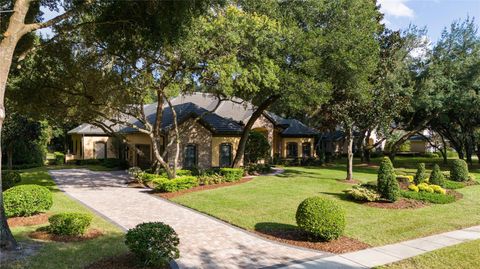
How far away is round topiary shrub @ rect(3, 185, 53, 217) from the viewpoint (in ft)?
40.5

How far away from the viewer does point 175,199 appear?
1820 centimetres

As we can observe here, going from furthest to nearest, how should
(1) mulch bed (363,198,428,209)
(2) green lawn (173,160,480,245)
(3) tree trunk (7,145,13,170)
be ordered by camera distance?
(3) tree trunk (7,145,13,170), (1) mulch bed (363,198,428,209), (2) green lawn (173,160,480,245)

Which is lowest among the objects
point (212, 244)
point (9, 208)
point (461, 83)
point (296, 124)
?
point (212, 244)

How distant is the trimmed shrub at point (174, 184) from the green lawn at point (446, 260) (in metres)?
13.2

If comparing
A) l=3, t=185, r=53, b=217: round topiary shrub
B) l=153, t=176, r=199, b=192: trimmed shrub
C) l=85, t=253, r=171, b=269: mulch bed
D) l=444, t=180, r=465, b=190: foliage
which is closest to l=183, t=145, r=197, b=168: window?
l=153, t=176, r=199, b=192: trimmed shrub

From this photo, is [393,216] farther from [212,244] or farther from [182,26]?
[182,26]

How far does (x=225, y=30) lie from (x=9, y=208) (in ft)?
36.5

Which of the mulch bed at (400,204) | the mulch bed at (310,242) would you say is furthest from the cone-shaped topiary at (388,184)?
the mulch bed at (310,242)

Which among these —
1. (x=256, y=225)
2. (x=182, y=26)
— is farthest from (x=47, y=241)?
(x=182, y=26)

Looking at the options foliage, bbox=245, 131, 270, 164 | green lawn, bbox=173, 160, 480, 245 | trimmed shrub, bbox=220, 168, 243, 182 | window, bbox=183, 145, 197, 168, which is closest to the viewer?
green lawn, bbox=173, 160, 480, 245

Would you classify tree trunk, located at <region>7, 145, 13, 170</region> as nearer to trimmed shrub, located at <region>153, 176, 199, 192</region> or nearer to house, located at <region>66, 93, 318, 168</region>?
house, located at <region>66, 93, 318, 168</region>

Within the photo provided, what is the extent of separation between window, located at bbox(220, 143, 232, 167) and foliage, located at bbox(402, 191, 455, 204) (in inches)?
630

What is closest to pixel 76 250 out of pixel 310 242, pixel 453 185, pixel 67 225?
pixel 67 225

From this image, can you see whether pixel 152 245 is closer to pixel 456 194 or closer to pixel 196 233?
pixel 196 233
